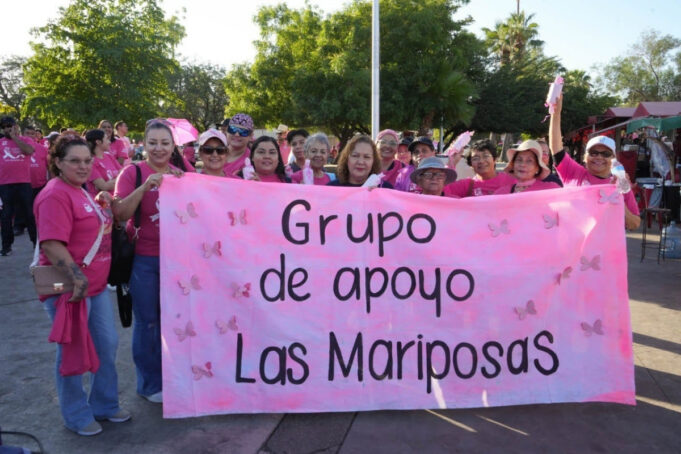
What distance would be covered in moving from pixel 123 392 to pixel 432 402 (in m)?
2.08

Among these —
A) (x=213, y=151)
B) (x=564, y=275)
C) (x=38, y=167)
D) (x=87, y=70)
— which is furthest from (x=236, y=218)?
(x=87, y=70)

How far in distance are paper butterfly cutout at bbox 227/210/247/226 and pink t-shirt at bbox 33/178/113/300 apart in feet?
2.27

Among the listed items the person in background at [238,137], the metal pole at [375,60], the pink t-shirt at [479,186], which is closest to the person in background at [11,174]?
the person in background at [238,137]

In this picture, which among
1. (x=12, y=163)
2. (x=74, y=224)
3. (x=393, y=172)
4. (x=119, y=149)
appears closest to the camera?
(x=74, y=224)

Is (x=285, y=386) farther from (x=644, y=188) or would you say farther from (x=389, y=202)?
(x=644, y=188)

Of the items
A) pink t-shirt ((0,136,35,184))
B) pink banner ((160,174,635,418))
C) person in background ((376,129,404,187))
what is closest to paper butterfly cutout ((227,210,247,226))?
pink banner ((160,174,635,418))

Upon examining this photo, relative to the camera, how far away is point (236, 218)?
352cm

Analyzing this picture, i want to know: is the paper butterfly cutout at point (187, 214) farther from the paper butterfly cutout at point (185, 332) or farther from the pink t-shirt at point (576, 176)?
the pink t-shirt at point (576, 176)

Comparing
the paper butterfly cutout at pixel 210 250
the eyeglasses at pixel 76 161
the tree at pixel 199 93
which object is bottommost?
the paper butterfly cutout at pixel 210 250

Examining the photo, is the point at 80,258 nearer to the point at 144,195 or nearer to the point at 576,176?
the point at 144,195

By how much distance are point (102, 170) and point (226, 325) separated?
3875 mm

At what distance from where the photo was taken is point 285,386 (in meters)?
3.42

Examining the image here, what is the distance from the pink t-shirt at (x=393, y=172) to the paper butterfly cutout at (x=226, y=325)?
7.63ft

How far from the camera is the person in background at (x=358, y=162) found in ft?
13.4
